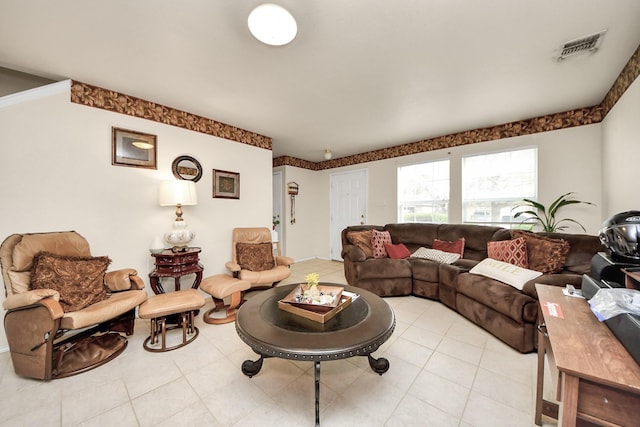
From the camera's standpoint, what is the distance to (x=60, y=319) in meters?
1.63

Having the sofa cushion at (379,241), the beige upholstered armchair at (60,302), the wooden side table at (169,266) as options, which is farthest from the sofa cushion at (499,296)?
the beige upholstered armchair at (60,302)

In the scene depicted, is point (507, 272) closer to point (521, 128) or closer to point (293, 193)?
point (521, 128)

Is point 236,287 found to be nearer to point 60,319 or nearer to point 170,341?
point 170,341

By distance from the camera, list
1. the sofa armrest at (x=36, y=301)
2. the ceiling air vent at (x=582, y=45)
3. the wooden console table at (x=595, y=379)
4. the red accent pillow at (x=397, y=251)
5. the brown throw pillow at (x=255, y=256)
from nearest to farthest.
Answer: the wooden console table at (x=595, y=379) → the sofa armrest at (x=36, y=301) → the ceiling air vent at (x=582, y=45) → the brown throw pillow at (x=255, y=256) → the red accent pillow at (x=397, y=251)

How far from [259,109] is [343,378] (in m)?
2.96

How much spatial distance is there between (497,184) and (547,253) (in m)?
1.57

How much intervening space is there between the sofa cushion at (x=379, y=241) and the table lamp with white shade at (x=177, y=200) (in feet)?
8.52

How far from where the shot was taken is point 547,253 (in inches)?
93.1

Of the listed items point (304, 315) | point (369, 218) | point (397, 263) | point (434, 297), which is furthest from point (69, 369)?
point (369, 218)

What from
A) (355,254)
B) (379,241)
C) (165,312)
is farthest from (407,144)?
(165,312)

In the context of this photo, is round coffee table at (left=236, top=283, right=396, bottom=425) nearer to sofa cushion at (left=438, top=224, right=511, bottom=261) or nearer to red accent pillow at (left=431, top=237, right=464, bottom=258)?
red accent pillow at (left=431, top=237, right=464, bottom=258)

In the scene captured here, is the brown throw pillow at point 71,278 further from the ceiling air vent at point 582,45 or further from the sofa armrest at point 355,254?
the ceiling air vent at point 582,45

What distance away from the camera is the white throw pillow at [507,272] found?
214 centimetres

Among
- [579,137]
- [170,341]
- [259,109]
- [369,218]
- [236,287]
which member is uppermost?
[259,109]
